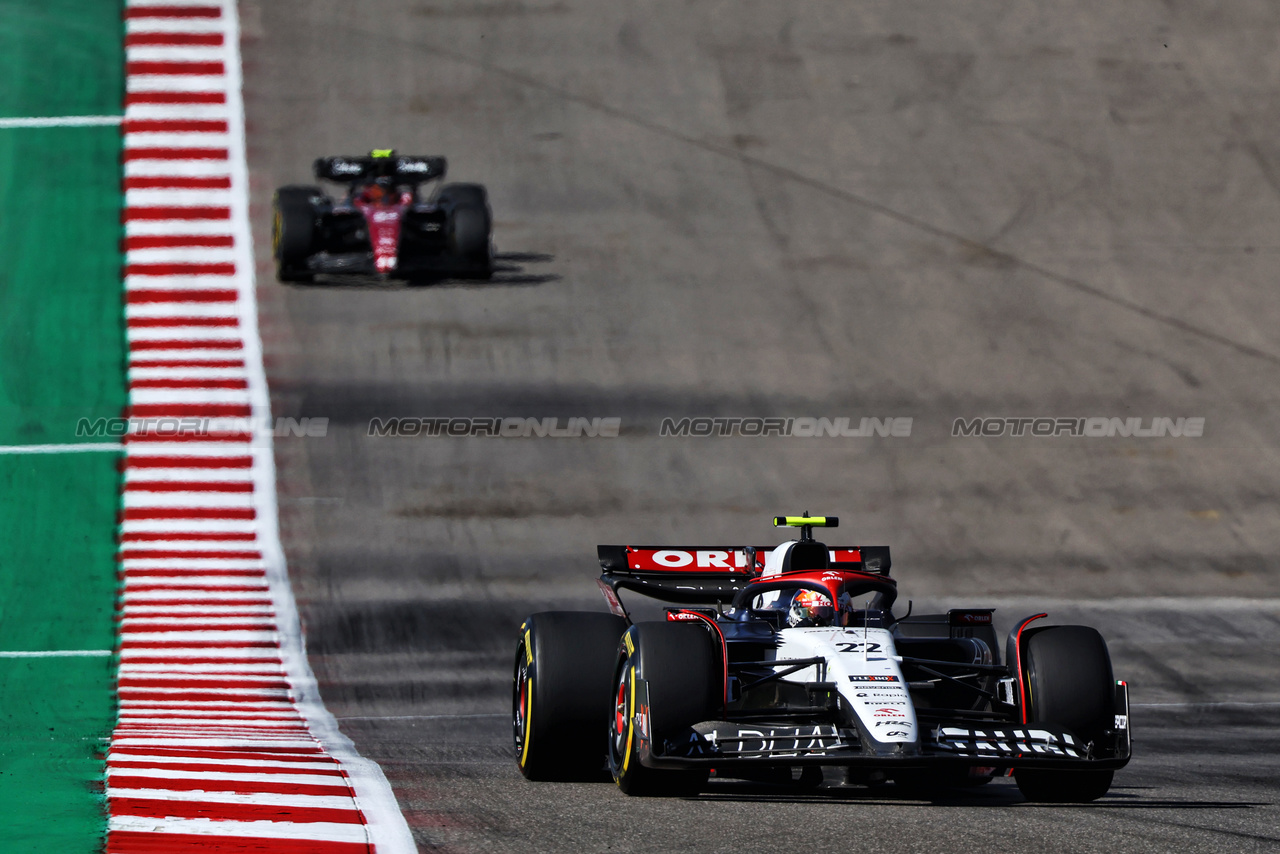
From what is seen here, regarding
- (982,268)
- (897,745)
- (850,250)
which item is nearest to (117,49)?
(850,250)

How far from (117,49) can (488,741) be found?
16.4 m

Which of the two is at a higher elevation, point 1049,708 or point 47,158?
point 47,158

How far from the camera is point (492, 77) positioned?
25.1 meters

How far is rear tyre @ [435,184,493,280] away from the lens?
19703 millimetres

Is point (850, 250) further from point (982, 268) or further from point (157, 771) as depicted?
point (157, 771)

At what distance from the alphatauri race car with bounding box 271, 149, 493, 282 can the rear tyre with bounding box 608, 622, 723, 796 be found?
11.8 metres

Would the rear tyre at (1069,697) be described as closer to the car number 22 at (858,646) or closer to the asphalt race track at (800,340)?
the asphalt race track at (800,340)

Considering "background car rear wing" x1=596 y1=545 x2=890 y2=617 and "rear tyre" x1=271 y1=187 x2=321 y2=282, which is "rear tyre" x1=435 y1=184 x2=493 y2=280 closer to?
"rear tyre" x1=271 y1=187 x2=321 y2=282

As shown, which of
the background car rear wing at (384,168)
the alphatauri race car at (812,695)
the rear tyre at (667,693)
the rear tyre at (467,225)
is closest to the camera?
the alphatauri race car at (812,695)

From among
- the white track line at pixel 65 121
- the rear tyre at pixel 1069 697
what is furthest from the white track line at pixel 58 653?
the white track line at pixel 65 121

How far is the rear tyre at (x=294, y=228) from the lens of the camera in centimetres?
1972

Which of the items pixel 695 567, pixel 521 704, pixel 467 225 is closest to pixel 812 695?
pixel 521 704

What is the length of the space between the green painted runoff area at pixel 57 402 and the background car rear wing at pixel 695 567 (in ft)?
10.7

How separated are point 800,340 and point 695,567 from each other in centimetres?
951
